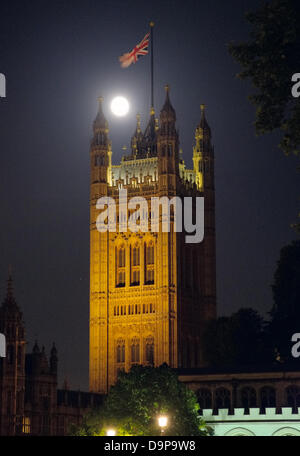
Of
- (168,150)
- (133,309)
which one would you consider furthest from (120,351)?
(168,150)

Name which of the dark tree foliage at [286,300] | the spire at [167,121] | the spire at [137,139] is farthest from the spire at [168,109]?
the dark tree foliage at [286,300]

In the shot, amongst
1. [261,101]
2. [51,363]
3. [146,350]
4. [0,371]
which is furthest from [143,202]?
[261,101]

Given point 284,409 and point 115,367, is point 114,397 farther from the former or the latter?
point 115,367

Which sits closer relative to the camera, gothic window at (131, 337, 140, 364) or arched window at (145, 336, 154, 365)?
arched window at (145, 336, 154, 365)

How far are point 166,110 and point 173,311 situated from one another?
21.7 m

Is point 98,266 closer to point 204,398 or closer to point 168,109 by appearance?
point 168,109

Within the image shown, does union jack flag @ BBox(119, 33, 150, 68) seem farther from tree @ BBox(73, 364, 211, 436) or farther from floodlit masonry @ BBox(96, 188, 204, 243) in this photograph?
tree @ BBox(73, 364, 211, 436)

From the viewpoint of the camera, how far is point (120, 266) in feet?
406

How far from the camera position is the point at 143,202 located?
12219 centimetres

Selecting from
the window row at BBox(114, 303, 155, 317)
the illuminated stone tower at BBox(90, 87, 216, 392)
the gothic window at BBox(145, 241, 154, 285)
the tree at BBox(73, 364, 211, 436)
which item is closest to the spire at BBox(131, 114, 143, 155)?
the illuminated stone tower at BBox(90, 87, 216, 392)

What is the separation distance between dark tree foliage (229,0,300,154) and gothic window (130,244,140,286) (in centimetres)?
8789

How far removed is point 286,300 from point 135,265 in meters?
35.3

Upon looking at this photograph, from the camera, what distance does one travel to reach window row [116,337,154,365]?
120 m

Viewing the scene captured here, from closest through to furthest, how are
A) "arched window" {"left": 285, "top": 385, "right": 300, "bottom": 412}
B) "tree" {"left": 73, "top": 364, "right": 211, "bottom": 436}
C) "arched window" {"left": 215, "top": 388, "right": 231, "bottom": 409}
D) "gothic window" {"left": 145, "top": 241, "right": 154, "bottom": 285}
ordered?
"tree" {"left": 73, "top": 364, "right": 211, "bottom": 436}, "arched window" {"left": 285, "top": 385, "right": 300, "bottom": 412}, "arched window" {"left": 215, "top": 388, "right": 231, "bottom": 409}, "gothic window" {"left": 145, "top": 241, "right": 154, "bottom": 285}
